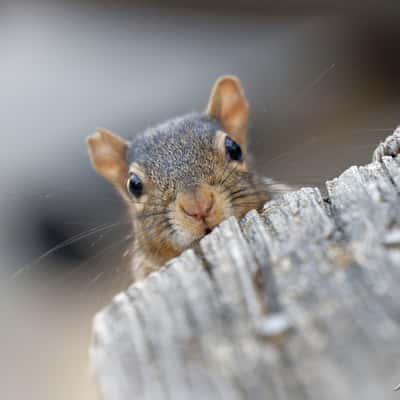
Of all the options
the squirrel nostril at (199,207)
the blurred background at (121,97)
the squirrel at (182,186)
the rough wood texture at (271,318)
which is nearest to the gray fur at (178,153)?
the squirrel at (182,186)

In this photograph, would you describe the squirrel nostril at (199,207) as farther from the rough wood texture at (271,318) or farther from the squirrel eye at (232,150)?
the rough wood texture at (271,318)

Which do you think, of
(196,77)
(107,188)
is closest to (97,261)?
(107,188)

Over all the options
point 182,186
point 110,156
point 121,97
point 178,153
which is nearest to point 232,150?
point 178,153

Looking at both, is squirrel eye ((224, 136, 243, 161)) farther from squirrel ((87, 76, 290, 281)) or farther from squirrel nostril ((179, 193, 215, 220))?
squirrel nostril ((179, 193, 215, 220))

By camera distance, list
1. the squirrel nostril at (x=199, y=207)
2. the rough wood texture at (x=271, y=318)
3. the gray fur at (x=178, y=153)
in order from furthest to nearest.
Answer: the gray fur at (x=178, y=153)
the squirrel nostril at (x=199, y=207)
the rough wood texture at (x=271, y=318)

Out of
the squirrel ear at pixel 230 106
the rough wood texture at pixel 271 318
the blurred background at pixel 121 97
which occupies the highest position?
the blurred background at pixel 121 97

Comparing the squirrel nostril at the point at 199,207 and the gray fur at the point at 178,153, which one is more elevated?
the gray fur at the point at 178,153

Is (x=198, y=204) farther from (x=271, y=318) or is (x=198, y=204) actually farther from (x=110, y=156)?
(x=271, y=318)

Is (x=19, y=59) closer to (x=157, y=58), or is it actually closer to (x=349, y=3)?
(x=157, y=58)
